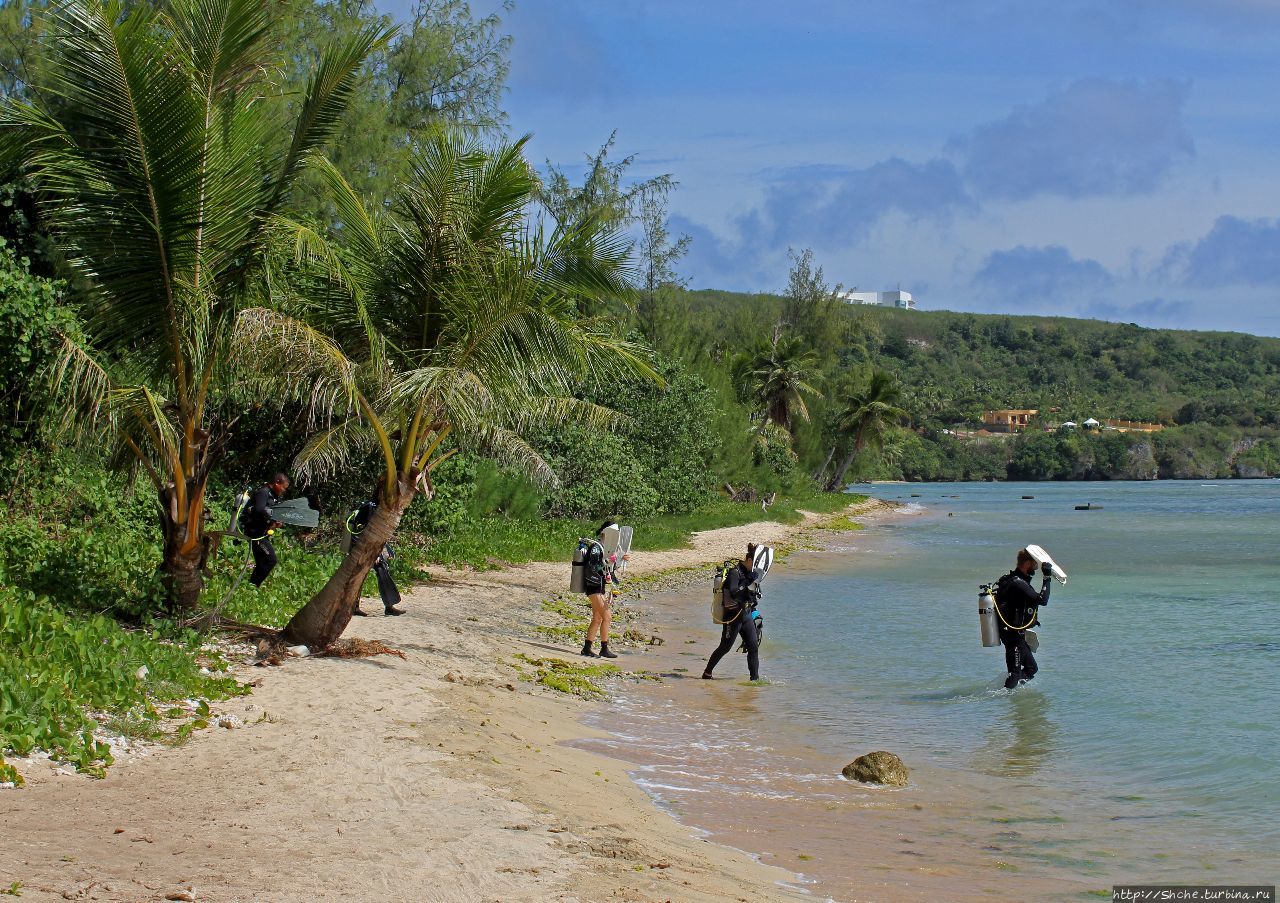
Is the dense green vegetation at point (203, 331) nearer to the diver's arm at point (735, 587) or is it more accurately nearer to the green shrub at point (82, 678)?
the green shrub at point (82, 678)

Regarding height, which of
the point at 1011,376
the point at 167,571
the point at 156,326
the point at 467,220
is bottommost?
the point at 167,571

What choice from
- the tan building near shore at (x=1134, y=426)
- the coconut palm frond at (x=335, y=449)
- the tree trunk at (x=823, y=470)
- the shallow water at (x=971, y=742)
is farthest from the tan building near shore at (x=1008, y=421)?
the coconut palm frond at (x=335, y=449)

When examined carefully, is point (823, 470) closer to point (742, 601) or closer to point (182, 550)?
point (742, 601)

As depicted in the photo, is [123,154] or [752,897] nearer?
[752,897]

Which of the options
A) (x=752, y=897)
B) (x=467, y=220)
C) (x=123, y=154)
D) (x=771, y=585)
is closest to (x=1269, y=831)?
(x=752, y=897)

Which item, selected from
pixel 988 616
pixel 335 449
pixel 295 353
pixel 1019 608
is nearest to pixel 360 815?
pixel 295 353

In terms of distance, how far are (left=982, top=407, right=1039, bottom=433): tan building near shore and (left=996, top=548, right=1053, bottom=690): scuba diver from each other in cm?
14748

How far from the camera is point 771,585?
86.5 feet

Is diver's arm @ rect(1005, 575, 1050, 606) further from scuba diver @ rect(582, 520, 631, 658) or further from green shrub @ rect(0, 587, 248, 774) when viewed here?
green shrub @ rect(0, 587, 248, 774)

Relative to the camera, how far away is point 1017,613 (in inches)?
501

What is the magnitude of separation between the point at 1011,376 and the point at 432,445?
7106 inches

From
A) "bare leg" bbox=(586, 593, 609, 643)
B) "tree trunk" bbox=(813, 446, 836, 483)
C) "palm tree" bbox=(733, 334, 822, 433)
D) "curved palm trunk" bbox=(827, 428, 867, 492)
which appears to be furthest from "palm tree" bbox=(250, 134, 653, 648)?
"curved palm trunk" bbox=(827, 428, 867, 492)

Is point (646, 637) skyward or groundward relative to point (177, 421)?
groundward

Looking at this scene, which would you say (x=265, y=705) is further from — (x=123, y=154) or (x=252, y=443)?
(x=252, y=443)
